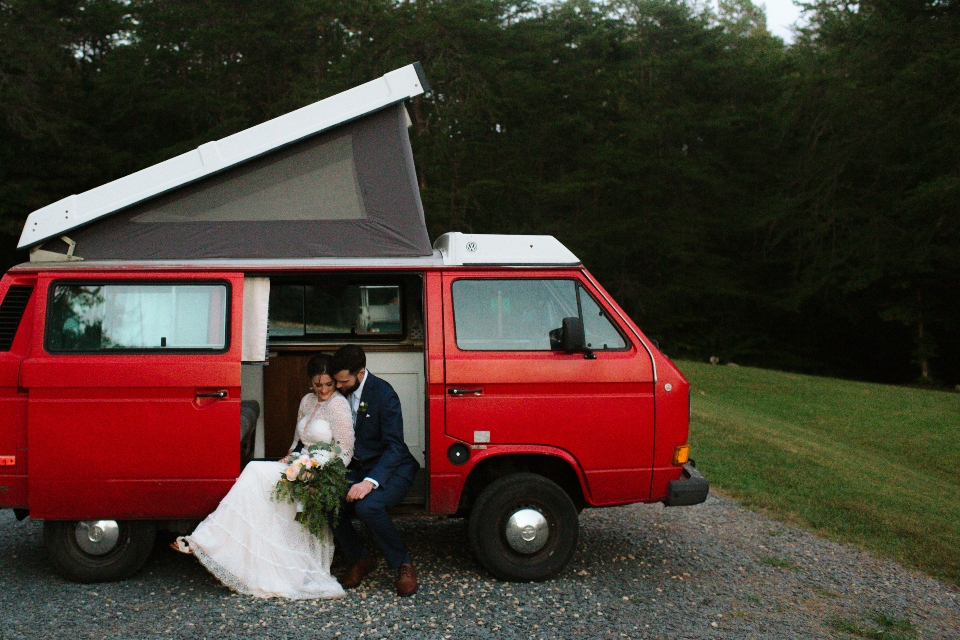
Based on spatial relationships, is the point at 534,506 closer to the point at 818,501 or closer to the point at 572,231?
the point at 818,501

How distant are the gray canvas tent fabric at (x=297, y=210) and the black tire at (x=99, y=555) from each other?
5.87 feet

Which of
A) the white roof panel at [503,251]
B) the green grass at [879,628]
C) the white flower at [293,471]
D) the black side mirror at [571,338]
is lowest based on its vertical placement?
the green grass at [879,628]

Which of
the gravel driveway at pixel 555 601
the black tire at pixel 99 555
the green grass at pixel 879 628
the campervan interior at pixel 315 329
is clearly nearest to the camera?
the gravel driveway at pixel 555 601

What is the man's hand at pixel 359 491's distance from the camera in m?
5.58

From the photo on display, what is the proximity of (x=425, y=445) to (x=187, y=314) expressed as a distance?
5.92ft

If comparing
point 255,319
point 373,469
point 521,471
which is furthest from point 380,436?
point 255,319

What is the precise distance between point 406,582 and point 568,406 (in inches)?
61.6

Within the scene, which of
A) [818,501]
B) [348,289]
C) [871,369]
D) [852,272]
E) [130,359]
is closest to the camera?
[130,359]

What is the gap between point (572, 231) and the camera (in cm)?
3161

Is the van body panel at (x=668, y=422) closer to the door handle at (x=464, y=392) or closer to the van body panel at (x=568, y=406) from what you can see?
the van body panel at (x=568, y=406)

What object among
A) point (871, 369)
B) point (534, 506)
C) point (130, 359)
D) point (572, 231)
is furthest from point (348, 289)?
point (871, 369)

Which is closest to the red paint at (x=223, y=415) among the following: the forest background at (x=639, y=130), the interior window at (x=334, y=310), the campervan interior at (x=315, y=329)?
the campervan interior at (x=315, y=329)

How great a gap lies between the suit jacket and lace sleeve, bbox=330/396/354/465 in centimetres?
7

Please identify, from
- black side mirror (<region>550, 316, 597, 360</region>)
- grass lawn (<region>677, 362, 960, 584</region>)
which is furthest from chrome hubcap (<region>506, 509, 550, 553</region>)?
grass lawn (<region>677, 362, 960, 584</region>)
